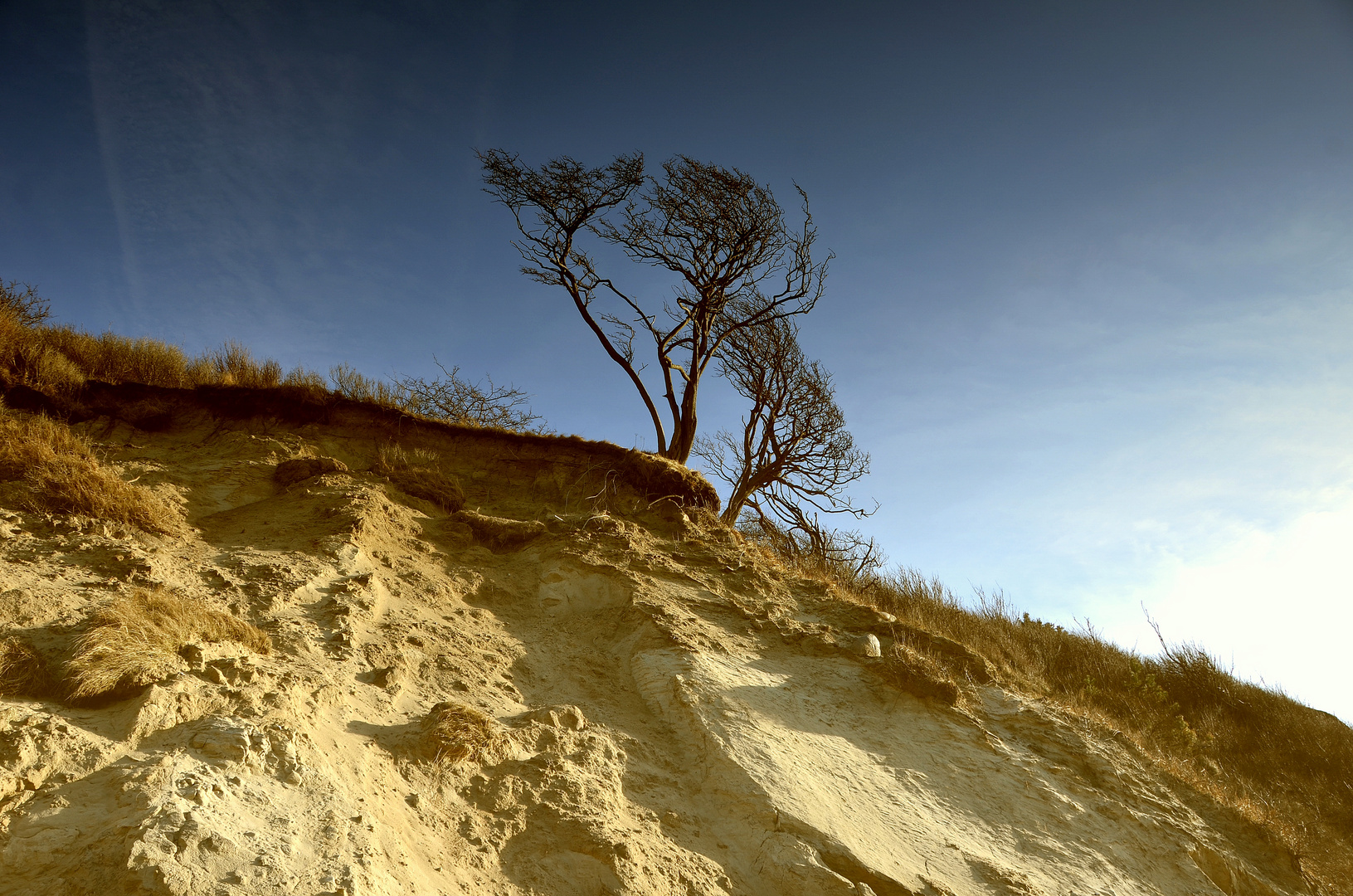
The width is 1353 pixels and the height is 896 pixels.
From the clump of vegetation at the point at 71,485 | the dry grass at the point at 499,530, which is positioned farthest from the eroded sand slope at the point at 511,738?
the clump of vegetation at the point at 71,485

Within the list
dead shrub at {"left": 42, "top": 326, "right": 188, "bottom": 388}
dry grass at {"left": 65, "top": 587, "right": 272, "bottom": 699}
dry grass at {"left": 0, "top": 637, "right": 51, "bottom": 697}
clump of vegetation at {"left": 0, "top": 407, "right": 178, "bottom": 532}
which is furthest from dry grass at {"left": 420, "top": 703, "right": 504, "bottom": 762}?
dead shrub at {"left": 42, "top": 326, "right": 188, "bottom": 388}

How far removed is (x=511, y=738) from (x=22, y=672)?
2.65 meters

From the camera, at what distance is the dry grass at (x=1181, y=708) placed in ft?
22.0

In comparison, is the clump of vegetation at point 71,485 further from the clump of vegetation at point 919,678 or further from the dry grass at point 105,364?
the clump of vegetation at point 919,678

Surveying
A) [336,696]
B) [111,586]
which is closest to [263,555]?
[111,586]

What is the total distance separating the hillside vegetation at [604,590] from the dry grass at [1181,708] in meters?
0.03

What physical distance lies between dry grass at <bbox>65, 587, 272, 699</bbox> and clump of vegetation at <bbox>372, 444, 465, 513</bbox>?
10.5ft

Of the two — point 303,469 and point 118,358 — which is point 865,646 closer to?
point 303,469

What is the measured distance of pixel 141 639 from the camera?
4.17 m

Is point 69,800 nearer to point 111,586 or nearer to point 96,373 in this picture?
point 111,586

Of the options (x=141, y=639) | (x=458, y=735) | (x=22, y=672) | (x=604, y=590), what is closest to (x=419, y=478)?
(x=604, y=590)

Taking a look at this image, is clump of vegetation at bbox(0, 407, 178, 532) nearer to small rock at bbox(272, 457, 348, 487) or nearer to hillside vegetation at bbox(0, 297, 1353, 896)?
hillside vegetation at bbox(0, 297, 1353, 896)

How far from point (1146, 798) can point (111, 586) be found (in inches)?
317

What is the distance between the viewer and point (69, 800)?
3209 millimetres
